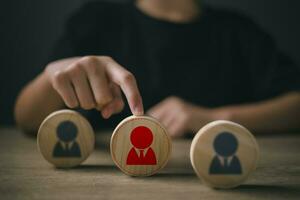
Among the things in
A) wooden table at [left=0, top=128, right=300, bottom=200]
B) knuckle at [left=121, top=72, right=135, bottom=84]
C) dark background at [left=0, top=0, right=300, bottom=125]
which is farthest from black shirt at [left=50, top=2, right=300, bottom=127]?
knuckle at [left=121, top=72, right=135, bottom=84]

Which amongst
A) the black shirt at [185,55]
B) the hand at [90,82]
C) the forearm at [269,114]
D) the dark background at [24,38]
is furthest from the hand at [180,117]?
the dark background at [24,38]

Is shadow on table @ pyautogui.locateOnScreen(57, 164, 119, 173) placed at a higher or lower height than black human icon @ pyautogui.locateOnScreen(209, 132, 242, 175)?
lower

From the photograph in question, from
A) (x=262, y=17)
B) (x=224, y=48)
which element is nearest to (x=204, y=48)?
(x=224, y=48)

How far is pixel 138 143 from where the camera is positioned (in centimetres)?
81

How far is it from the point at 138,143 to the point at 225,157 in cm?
17

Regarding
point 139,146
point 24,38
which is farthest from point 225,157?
point 24,38

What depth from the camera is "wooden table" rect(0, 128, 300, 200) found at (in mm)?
708

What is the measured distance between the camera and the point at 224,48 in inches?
72.8

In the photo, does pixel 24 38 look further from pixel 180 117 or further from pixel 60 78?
pixel 60 78

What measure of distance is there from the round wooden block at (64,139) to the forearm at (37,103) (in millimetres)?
516

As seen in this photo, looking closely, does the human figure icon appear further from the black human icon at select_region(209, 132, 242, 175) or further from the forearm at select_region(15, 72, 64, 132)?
the forearm at select_region(15, 72, 64, 132)

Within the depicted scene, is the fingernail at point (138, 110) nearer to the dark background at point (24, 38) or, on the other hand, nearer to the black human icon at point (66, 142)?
the black human icon at point (66, 142)

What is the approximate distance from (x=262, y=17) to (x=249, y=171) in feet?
5.58

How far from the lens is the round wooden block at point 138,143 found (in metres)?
0.81
